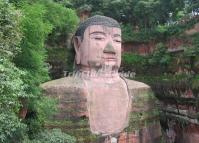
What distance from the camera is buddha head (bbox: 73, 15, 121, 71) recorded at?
45.8ft

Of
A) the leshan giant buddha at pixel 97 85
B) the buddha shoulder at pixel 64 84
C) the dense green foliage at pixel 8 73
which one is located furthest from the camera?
the buddha shoulder at pixel 64 84

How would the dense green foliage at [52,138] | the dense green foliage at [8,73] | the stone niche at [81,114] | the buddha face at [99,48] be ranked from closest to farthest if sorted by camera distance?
the dense green foliage at [8,73] < the dense green foliage at [52,138] < the stone niche at [81,114] < the buddha face at [99,48]

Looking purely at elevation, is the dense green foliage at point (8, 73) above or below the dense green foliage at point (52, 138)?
above

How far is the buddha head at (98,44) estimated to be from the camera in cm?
1395

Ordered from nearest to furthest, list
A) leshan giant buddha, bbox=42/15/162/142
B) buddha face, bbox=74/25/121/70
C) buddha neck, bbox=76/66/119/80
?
leshan giant buddha, bbox=42/15/162/142 < buddha face, bbox=74/25/121/70 < buddha neck, bbox=76/66/119/80

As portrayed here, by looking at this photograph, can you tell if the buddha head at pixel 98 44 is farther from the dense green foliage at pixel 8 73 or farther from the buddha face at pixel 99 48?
the dense green foliage at pixel 8 73

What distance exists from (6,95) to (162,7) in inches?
576

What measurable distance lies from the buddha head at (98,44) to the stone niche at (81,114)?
86cm

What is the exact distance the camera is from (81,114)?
13102mm

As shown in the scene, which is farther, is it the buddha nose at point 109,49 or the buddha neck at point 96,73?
the buddha neck at point 96,73

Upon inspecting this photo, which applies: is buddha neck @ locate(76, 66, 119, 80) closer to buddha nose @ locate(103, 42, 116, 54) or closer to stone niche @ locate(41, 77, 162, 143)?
stone niche @ locate(41, 77, 162, 143)

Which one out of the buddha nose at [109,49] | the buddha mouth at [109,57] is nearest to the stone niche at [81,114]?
the buddha mouth at [109,57]

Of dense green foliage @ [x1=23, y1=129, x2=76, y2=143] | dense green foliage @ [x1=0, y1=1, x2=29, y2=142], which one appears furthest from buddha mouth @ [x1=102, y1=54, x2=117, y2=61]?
dense green foliage @ [x1=0, y1=1, x2=29, y2=142]

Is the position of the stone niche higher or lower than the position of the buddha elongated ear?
lower
